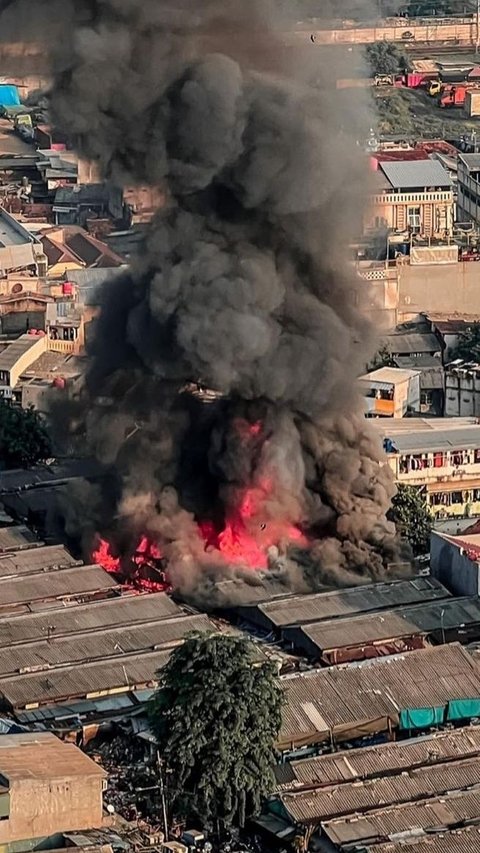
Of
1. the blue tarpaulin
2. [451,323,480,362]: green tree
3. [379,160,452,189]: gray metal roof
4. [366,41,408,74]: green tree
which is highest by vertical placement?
[366,41,408,74]: green tree

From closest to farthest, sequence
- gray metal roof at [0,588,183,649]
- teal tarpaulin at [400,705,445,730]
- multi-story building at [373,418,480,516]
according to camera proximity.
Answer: teal tarpaulin at [400,705,445,730]
gray metal roof at [0,588,183,649]
multi-story building at [373,418,480,516]

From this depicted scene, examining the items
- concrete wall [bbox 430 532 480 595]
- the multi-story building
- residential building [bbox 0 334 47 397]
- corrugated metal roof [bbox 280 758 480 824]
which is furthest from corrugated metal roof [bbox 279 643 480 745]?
residential building [bbox 0 334 47 397]

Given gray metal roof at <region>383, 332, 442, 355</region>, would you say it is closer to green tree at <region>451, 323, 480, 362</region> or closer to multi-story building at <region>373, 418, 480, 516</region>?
green tree at <region>451, 323, 480, 362</region>

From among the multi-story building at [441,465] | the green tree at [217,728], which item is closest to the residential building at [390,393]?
the multi-story building at [441,465]

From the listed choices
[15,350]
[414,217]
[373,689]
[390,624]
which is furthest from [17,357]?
[373,689]

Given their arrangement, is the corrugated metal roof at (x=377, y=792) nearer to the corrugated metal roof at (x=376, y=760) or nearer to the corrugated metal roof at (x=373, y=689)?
the corrugated metal roof at (x=376, y=760)

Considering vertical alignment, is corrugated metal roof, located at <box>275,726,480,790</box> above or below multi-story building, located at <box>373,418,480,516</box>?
below

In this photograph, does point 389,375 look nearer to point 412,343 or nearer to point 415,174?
point 412,343

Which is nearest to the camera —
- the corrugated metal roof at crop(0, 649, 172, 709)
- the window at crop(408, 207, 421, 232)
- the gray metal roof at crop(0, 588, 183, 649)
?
the corrugated metal roof at crop(0, 649, 172, 709)
